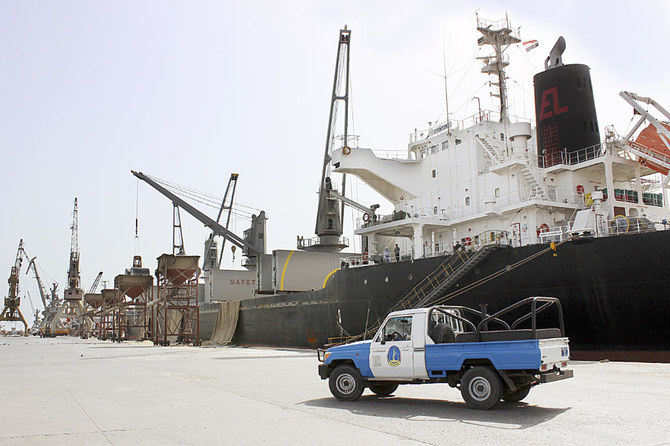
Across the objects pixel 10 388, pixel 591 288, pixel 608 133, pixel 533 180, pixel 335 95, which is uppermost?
pixel 335 95

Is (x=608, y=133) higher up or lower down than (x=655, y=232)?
higher up

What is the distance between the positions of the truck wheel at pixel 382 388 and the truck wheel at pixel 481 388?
73.3 inches

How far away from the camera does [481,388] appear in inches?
339

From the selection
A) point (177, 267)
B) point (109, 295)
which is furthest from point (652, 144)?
point (109, 295)

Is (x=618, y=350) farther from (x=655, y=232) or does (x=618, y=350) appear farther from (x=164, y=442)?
(x=164, y=442)

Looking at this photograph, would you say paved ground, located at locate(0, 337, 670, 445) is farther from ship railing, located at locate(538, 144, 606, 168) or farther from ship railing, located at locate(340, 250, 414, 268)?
ship railing, located at locate(340, 250, 414, 268)

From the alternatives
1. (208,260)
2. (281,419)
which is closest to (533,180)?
(281,419)

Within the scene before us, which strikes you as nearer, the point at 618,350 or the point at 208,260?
the point at 618,350

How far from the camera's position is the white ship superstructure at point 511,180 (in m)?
20.4

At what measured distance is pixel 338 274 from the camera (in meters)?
26.4

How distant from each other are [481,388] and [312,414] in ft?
8.36

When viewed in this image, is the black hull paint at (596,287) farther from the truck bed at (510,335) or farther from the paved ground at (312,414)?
the truck bed at (510,335)

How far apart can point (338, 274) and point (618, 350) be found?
12720 mm

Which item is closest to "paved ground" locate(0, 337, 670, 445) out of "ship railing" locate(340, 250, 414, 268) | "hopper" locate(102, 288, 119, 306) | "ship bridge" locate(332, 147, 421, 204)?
"ship railing" locate(340, 250, 414, 268)
